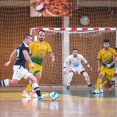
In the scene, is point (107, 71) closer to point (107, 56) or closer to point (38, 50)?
point (107, 56)

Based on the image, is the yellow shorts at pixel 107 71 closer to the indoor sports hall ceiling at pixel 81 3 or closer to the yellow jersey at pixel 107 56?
the yellow jersey at pixel 107 56

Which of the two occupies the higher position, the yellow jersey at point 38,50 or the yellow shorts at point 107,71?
the yellow jersey at point 38,50

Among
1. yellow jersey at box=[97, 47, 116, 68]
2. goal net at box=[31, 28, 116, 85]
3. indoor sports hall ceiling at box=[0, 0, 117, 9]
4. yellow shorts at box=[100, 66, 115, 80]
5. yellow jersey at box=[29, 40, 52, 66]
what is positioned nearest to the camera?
yellow jersey at box=[29, 40, 52, 66]

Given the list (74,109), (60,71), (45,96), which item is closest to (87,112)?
(74,109)

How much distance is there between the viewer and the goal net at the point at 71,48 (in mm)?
19859

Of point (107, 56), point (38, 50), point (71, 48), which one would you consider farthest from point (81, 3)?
point (38, 50)

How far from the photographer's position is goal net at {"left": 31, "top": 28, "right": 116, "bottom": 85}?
65.2ft

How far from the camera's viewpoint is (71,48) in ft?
66.4

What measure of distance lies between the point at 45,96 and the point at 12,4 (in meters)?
9.25

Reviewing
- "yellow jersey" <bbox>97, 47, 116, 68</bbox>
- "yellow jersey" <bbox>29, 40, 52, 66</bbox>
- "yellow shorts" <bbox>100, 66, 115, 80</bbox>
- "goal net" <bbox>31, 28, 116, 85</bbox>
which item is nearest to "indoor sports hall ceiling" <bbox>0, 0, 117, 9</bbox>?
"goal net" <bbox>31, 28, 116, 85</bbox>

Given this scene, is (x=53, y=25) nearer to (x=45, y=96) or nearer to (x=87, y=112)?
(x=45, y=96)

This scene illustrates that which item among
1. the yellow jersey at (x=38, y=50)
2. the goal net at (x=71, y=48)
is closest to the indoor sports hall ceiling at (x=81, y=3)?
the goal net at (x=71, y=48)

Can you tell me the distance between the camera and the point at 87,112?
783 centimetres

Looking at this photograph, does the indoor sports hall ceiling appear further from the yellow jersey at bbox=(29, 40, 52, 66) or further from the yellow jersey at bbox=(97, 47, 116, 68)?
the yellow jersey at bbox=(29, 40, 52, 66)
